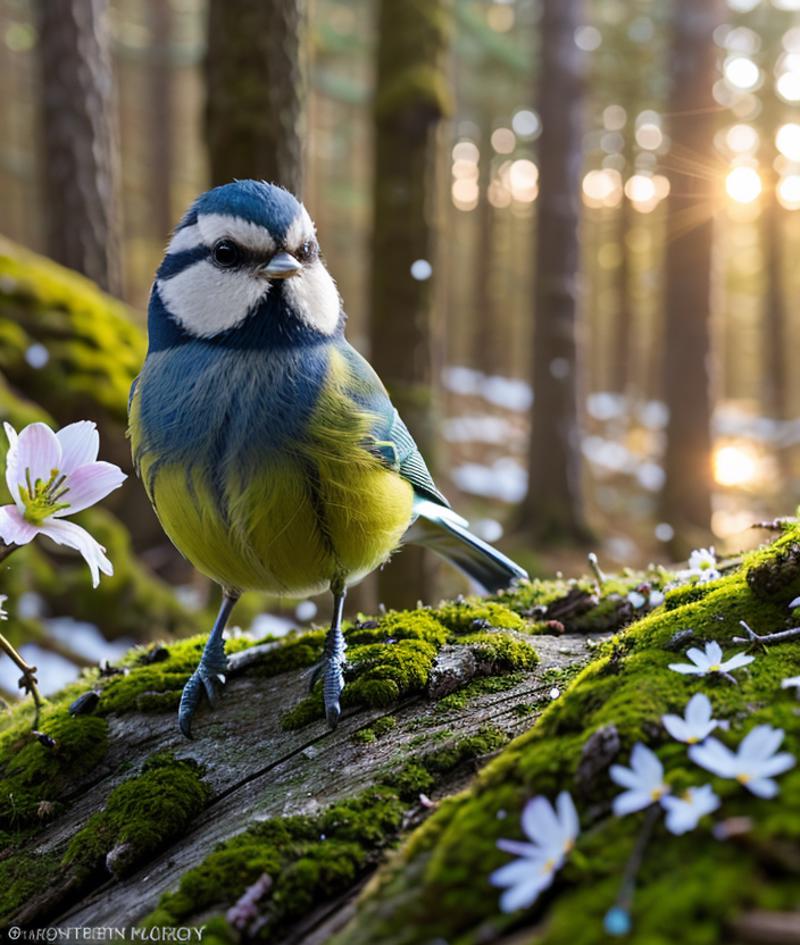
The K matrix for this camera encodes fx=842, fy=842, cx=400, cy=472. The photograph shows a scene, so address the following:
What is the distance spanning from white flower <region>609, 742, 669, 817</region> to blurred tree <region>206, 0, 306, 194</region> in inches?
148

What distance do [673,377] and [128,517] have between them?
21.1ft

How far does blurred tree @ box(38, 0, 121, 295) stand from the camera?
7.28 meters

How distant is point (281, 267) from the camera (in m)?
1.99

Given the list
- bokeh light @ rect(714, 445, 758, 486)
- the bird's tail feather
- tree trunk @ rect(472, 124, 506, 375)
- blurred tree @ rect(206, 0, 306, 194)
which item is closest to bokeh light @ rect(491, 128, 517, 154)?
tree trunk @ rect(472, 124, 506, 375)

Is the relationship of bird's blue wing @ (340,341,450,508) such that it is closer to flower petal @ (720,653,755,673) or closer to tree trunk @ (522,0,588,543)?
flower petal @ (720,653,755,673)

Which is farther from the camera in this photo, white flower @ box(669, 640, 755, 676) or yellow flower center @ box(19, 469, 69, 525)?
yellow flower center @ box(19, 469, 69, 525)

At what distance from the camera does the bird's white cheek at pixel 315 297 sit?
2098 mm

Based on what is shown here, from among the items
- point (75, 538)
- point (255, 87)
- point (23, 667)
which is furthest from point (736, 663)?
point (255, 87)

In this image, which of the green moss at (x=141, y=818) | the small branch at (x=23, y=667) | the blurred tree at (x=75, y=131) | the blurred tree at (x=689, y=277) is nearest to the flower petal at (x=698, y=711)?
the green moss at (x=141, y=818)

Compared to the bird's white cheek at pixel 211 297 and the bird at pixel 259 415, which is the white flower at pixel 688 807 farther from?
the bird's white cheek at pixel 211 297

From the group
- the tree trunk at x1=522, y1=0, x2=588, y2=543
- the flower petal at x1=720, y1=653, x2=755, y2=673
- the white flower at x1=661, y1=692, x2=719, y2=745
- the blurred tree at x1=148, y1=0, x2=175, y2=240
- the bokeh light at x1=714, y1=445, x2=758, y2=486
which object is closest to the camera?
the white flower at x1=661, y1=692, x2=719, y2=745

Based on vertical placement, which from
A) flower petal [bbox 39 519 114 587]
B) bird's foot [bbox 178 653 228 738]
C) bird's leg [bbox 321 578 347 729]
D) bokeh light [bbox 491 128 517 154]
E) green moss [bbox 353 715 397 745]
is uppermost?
bokeh light [bbox 491 128 517 154]

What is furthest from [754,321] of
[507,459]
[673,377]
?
[673,377]

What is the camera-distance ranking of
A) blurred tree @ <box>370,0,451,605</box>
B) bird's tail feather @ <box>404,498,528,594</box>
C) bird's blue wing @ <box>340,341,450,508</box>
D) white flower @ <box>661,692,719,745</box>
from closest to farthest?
white flower @ <box>661,692,719,745</box>
bird's blue wing @ <box>340,341,450,508</box>
bird's tail feather @ <box>404,498,528,594</box>
blurred tree @ <box>370,0,451,605</box>
